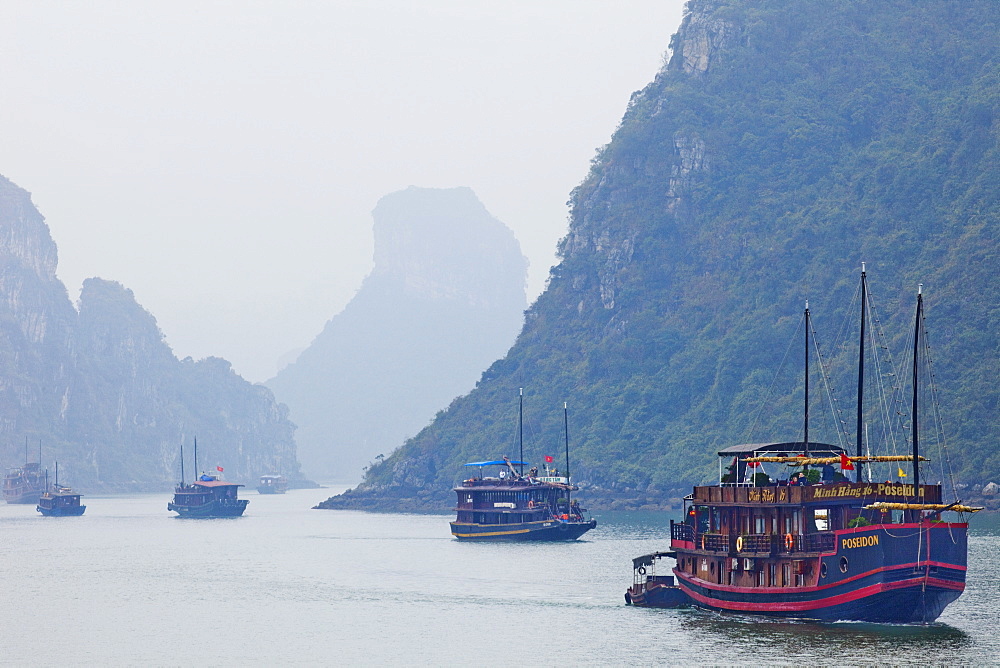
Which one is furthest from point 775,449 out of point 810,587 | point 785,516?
point 810,587

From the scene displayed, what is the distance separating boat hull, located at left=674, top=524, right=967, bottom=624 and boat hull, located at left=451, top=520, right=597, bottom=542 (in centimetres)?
6101

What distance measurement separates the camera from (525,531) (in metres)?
130

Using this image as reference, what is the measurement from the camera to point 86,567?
375 feet

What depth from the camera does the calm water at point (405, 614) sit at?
62.1m

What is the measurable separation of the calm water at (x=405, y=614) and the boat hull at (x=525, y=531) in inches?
73.6

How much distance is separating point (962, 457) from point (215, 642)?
104 metres

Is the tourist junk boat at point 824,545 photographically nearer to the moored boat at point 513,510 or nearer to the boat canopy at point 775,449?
the boat canopy at point 775,449

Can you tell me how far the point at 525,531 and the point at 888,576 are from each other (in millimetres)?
68516

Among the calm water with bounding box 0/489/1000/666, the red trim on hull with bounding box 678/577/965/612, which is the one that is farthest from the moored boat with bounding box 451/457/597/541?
the red trim on hull with bounding box 678/577/965/612

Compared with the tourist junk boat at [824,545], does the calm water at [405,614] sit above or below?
below

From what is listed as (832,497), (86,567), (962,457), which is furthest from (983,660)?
(962,457)

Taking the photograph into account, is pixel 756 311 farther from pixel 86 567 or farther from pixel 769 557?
pixel 769 557

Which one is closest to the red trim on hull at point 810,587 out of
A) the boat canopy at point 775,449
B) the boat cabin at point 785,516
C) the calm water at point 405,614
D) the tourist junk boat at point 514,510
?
the boat cabin at point 785,516

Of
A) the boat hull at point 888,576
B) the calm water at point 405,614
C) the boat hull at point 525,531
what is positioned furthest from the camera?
the boat hull at point 525,531
